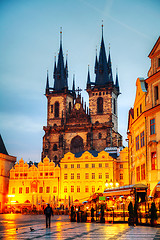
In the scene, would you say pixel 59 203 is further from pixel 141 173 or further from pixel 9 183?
pixel 141 173

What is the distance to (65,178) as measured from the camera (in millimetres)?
82062

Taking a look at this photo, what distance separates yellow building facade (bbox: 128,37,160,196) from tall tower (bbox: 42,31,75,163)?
64551 mm

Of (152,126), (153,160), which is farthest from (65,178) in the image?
(153,160)

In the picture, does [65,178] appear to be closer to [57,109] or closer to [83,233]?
[57,109]

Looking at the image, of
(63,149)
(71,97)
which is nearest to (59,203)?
(63,149)

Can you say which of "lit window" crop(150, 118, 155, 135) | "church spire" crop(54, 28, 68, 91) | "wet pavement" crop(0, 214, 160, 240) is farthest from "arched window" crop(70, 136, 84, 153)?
"wet pavement" crop(0, 214, 160, 240)

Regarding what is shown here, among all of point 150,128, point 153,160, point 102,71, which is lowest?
point 153,160

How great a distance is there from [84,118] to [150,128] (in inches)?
2724

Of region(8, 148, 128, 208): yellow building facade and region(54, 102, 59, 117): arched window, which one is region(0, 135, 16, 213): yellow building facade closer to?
region(8, 148, 128, 208): yellow building facade

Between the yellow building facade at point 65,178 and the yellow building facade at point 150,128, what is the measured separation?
44141mm

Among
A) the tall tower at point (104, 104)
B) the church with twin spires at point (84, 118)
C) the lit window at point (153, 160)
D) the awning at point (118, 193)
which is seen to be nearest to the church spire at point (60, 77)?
the church with twin spires at point (84, 118)

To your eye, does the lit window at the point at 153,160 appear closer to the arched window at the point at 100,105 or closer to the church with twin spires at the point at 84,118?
the church with twin spires at the point at 84,118

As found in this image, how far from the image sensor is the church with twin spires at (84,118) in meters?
98.6

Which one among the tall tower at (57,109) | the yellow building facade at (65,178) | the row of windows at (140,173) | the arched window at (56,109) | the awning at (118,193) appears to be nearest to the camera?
the awning at (118,193)
